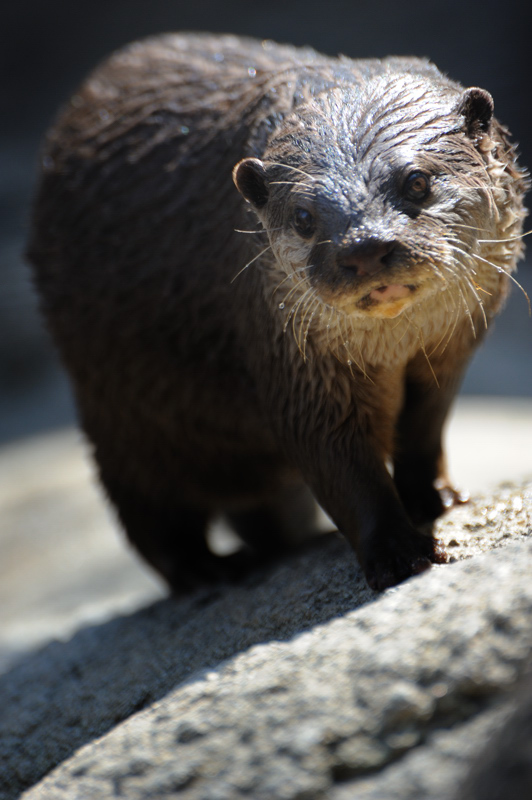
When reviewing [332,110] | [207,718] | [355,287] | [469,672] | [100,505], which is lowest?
[100,505]

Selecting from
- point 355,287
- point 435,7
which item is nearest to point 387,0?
point 435,7

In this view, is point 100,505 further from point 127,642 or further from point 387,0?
point 387,0

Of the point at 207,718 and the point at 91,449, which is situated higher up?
the point at 91,449

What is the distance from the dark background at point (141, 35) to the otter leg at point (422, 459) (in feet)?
6.18

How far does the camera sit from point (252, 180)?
88.2 inches

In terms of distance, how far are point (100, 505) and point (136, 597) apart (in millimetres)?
970

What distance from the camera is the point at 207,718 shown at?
162 cm

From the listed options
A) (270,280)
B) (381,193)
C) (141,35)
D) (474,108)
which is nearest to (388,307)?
(381,193)

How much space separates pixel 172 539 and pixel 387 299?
188 cm

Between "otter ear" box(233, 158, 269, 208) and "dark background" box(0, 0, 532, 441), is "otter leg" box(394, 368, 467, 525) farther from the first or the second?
"dark background" box(0, 0, 532, 441)

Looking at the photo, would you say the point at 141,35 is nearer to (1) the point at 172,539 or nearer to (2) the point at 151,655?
(1) the point at 172,539

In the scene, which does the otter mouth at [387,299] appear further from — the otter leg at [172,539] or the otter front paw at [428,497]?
the otter leg at [172,539]

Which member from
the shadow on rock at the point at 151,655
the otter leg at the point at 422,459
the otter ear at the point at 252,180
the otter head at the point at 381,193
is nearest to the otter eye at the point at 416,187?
the otter head at the point at 381,193

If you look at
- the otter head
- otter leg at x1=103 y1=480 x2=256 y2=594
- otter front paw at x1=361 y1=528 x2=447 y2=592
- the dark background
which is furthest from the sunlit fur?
the dark background
